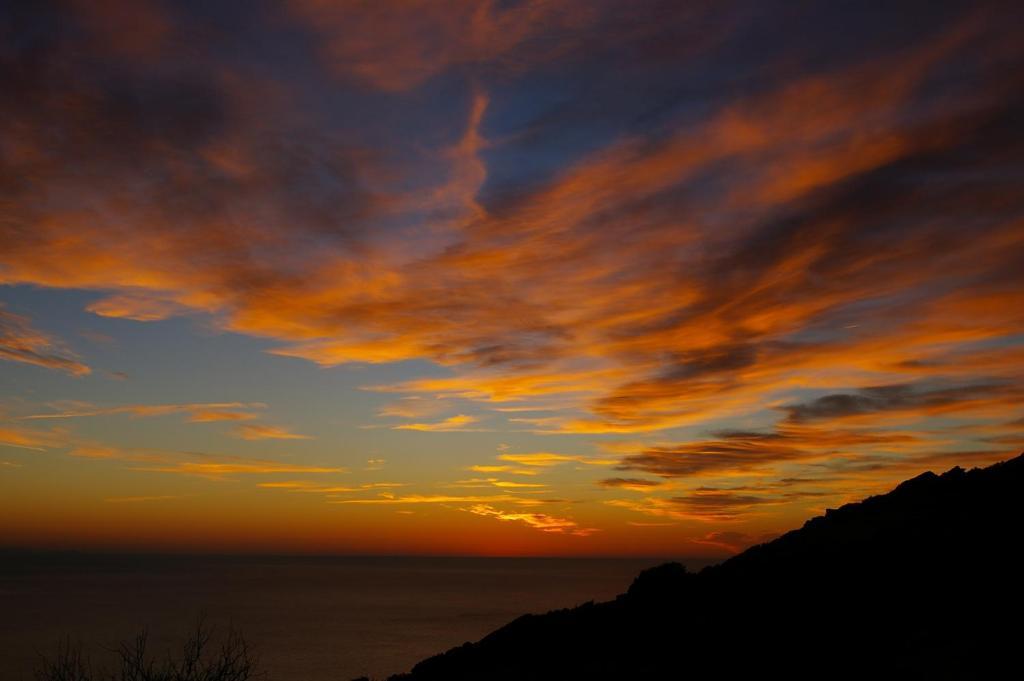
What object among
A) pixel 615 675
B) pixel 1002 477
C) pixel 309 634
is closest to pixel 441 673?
pixel 615 675

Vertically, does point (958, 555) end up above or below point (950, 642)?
above

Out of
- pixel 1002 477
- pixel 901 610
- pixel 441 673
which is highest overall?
→ pixel 1002 477

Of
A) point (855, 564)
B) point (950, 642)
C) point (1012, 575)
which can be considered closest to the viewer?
point (950, 642)

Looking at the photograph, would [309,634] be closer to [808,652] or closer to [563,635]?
[563,635]

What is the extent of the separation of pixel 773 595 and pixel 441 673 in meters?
15.2

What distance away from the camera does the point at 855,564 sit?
27.5 meters

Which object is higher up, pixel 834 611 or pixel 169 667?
pixel 834 611

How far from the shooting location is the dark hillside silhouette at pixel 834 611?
66.1 feet

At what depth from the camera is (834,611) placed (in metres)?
24.5

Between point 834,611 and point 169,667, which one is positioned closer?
point 834,611

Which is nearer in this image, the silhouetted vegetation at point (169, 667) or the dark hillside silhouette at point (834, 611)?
the dark hillside silhouette at point (834, 611)

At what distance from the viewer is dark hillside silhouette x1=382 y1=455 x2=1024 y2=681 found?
2016cm

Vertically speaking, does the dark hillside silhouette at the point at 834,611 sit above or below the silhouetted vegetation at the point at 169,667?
above

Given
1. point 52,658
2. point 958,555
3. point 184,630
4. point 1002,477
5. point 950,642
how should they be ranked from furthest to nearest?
point 184,630, point 52,658, point 1002,477, point 958,555, point 950,642
